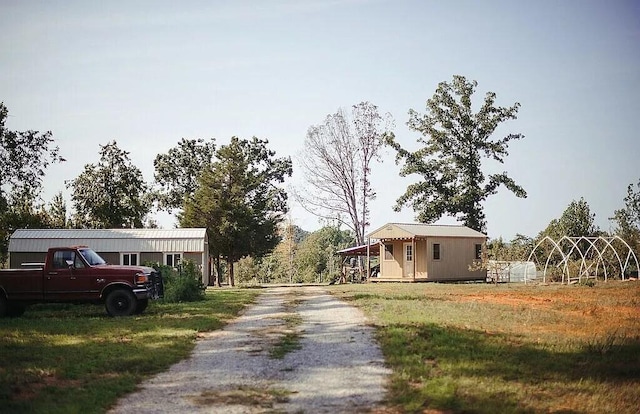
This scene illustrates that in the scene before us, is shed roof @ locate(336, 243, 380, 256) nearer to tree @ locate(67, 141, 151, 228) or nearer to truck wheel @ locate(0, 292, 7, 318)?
tree @ locate(67, 141, 151, 228)

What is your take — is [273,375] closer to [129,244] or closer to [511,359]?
[511,359]

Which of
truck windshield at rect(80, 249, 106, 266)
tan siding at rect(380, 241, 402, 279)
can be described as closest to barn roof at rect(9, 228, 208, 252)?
tan siding at rect(380, 241, 402, 279)

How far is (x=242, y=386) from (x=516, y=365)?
390 centimetres

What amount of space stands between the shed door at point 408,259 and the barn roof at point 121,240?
12210 millimetres

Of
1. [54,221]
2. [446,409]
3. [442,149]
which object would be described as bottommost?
[446,409]

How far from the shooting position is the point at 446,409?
269 inches

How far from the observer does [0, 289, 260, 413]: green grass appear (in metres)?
7.50

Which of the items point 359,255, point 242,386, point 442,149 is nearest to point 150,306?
point 242,386

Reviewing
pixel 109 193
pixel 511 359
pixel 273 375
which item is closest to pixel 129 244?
pixel 109 193

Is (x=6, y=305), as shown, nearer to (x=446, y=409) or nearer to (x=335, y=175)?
(x=446, y=409)

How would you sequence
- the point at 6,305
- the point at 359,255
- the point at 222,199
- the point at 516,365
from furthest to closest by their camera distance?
the point at 359,255 → the point at 222,199 → the point at 6,305 → the point at 516,365

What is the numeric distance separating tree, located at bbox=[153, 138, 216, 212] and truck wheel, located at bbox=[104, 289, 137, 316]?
36.0 meters

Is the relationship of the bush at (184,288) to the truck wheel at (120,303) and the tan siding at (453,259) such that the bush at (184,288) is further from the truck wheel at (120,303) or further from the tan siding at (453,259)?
the tan siding at (453,259)

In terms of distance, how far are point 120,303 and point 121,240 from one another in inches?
874
